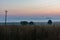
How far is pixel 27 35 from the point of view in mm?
14812

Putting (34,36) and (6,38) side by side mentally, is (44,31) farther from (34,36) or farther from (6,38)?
(6,38)

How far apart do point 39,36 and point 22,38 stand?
1462mm

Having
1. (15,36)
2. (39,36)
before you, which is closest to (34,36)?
(39,36)

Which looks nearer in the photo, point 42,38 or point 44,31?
point 42,38

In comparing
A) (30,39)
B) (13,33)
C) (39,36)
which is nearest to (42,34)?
(39,36)

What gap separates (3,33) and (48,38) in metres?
3.56

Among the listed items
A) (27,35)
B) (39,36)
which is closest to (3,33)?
(27,35)

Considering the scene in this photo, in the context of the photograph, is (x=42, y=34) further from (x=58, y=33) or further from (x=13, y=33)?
(x=13, y=33)

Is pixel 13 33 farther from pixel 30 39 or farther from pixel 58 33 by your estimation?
pixel 58 33

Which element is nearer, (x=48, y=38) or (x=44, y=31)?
(x=48, y=38)

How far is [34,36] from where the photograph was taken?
14.8 m

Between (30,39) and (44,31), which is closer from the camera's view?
(30,39)

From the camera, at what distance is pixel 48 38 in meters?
14.7

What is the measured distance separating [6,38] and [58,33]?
4344mm
